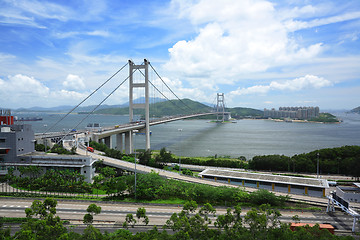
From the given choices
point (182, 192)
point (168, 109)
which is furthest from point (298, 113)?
point (182, 192)

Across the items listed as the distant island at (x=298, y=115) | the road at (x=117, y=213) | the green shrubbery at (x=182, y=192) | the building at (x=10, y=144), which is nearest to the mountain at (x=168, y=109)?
the distant island at (x=298, y=115)

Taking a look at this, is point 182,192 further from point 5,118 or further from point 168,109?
point 168,109

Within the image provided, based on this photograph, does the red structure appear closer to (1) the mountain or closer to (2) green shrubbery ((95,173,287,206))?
(2) green shrubbery ((95,173,287,206))

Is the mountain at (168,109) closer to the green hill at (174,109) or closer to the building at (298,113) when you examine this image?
the green hill at (174,109)

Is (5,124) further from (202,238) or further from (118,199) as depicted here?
(202,238)

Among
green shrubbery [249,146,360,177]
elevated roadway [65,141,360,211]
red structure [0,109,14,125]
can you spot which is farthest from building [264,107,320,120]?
red structure [0,109,14,125]

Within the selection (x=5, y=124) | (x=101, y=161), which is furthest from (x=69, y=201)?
(x=5, y=124)
